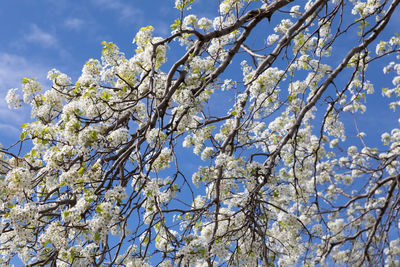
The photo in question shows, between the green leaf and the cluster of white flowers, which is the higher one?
the cluster of white flowers

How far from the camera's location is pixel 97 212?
311 cm

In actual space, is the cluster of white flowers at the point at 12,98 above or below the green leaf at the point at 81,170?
above

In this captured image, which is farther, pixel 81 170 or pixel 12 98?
pixel 12 98

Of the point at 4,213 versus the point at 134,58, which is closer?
the point at 4,213

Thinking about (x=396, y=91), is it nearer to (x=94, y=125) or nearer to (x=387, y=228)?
(x=387, y=228)

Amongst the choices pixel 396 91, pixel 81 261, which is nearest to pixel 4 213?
pixel 81 261

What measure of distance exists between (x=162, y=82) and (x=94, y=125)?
2.77ft

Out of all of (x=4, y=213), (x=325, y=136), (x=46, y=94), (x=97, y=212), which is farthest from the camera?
(x=325, y=136)

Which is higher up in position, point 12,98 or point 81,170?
point 12,98

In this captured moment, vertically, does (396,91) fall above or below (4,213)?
above

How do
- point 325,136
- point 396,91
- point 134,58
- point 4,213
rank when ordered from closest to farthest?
point 4,213
point 134,58
point 325,136
point 396,91

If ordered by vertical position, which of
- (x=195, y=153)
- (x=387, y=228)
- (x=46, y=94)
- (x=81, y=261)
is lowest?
(x=81, y=261)

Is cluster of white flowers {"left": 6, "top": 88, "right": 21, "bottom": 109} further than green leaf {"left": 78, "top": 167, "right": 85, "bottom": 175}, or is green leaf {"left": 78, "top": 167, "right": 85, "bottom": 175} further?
cluster of white flowers {"left": 6, "top": 88, "right": 21, "bottom": 109}

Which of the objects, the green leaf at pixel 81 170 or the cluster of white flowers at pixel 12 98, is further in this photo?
the cluster of white flowers at pixel 12 98
